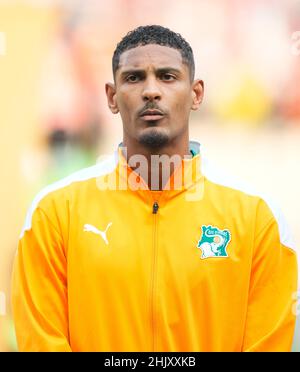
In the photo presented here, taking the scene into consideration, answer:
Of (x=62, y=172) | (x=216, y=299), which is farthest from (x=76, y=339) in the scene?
(x=62, y=172)

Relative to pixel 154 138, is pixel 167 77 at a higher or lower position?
higher

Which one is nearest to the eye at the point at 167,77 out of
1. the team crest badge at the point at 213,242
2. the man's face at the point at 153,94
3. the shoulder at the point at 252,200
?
the man's face at the point at 153,94

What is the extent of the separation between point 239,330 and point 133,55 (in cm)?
93

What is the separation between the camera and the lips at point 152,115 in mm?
2119

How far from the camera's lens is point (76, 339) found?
2174mm

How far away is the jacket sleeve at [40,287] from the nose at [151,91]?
49 cm

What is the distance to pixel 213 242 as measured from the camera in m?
2.17

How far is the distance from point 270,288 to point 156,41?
86cm

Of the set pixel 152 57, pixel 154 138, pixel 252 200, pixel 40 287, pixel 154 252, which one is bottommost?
pixel 40 287

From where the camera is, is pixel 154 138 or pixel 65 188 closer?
pixel 154 138

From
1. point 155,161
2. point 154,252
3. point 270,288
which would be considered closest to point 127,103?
point 155,161

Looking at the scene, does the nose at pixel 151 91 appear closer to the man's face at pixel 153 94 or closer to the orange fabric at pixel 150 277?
the man's face at pixel 153 94

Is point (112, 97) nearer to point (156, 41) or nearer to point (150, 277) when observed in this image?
point (156, 41)

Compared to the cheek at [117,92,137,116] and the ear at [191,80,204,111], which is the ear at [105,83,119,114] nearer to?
the cheek at [117,92,137,116]
